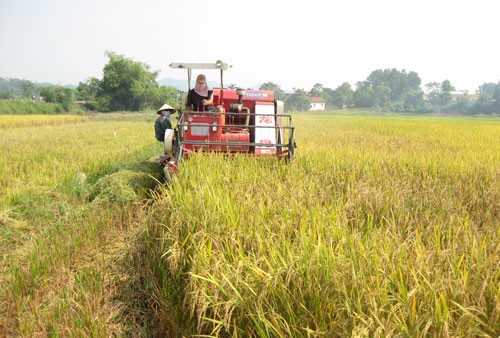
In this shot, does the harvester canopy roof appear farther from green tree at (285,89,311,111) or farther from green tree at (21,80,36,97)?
green tree at (21,80,36,97)

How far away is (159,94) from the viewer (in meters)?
50.8

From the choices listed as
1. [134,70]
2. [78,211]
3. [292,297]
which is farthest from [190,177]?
[134,70]

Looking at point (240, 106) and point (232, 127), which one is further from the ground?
point (240, 106)

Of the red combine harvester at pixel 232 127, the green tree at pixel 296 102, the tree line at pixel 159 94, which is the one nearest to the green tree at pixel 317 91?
the tree line at pixel 159 94

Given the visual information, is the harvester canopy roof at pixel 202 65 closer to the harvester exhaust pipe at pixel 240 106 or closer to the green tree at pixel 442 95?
the harvester exhaust pipe at pixel 240 106

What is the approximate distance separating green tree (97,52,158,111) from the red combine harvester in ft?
144

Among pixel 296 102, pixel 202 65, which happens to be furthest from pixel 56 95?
pixel 296 102

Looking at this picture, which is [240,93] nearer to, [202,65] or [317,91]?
[202,65]

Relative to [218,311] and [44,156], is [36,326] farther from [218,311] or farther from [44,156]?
[44,156]

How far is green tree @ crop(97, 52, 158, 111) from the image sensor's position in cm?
4709

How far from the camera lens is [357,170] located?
4992 millimetres

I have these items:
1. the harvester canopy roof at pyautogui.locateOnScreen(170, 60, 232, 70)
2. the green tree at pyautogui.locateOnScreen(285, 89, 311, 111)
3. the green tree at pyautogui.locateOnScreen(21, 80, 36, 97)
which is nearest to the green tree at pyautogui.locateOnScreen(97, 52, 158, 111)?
the harvester canopy roof at pyautogui.locateOnScreen(170, 60, 232, 70)

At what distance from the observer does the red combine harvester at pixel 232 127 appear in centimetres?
535

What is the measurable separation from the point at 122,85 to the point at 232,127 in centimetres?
4589
